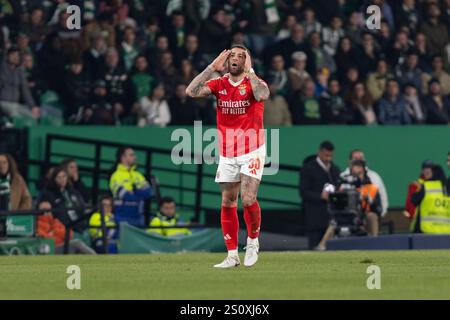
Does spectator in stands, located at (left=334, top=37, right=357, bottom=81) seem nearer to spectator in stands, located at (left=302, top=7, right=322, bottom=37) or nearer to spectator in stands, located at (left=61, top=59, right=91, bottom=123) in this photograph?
spectator in stands, located at (left=302, top=7, right=322, bottom=37)

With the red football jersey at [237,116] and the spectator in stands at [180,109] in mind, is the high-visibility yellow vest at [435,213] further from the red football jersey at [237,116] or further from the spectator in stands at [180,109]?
the red football jersey at [237,116]

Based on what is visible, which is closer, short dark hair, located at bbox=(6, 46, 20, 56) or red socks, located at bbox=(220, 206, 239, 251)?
red socks, located at bbox=(220, 206, 239, 251)

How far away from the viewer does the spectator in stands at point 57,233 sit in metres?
23.7

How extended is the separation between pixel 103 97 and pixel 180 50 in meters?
2.05

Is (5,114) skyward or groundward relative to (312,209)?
skyward

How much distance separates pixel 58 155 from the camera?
88.8 feet

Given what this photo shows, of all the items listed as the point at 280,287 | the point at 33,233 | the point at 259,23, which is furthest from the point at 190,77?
the point at 280,287

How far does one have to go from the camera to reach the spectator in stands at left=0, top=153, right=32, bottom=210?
24109 mm

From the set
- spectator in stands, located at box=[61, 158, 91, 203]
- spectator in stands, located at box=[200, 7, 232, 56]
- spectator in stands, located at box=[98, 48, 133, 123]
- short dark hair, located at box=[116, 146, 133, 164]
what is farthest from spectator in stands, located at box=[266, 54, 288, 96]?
spectator in stands, located at box=[61, 158, 91, 203]

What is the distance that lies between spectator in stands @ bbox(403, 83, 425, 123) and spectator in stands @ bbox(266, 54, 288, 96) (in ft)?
8.76

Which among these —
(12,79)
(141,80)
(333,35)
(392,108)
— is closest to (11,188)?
(12,79)

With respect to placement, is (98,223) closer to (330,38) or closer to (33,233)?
(33,233)

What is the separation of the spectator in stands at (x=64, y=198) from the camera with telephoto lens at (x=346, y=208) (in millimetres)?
4193

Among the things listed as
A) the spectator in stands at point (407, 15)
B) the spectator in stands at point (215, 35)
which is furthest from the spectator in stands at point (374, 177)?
the spectator in stands at point (407, 15)
